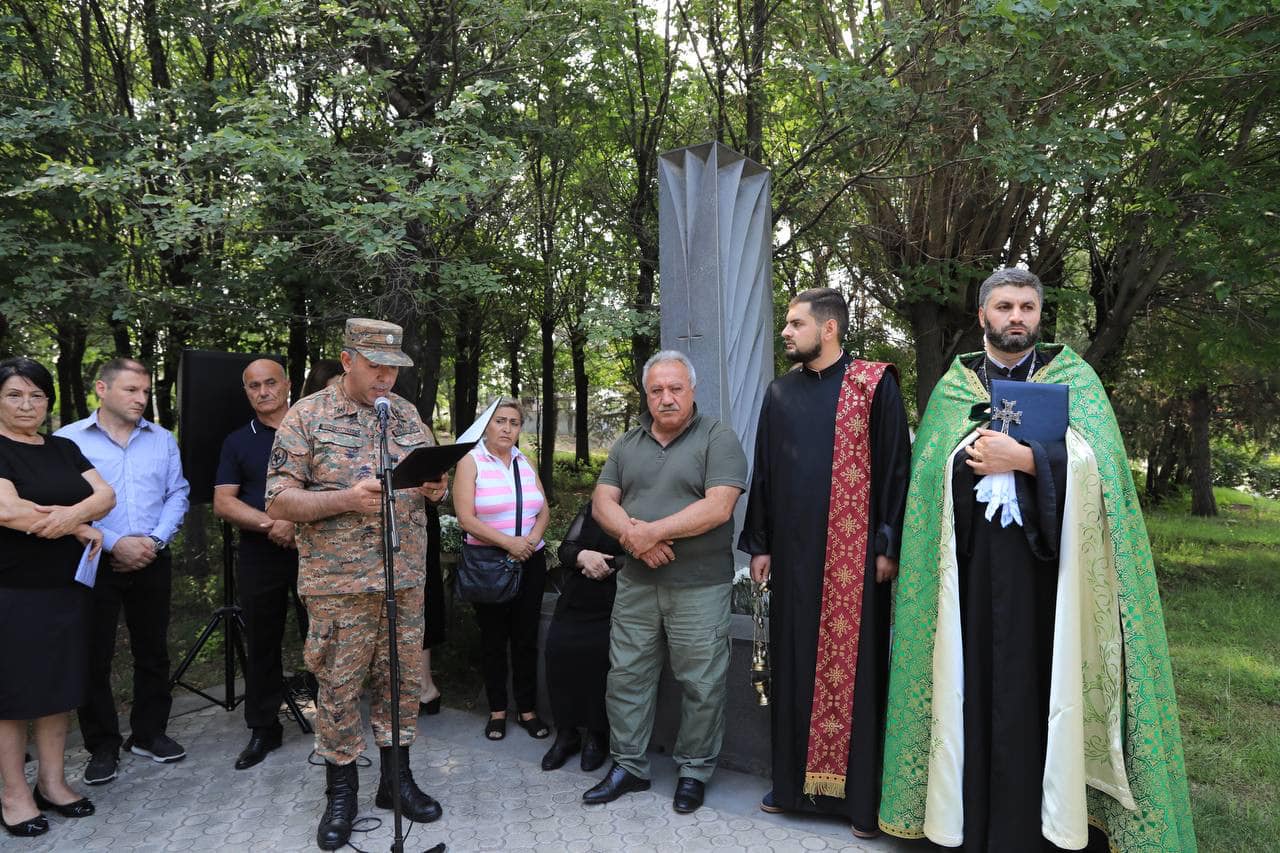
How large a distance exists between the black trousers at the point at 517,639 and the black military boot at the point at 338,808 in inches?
43.1

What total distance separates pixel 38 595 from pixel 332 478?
58.9 inches

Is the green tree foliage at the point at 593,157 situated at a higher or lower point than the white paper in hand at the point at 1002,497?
higher

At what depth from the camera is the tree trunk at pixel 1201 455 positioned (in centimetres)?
1552

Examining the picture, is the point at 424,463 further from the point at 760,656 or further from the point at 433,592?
the point at 433,592

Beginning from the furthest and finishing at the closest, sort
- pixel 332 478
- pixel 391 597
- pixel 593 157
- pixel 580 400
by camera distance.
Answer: pixel 580 400, pixel 593 157, pixel 332 478, pixel 391 597

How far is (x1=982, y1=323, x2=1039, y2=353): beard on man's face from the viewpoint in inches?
121

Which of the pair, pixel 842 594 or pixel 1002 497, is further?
pixel 842 594

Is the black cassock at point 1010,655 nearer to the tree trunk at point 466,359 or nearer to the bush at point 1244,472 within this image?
the tree trunk at point 466,359

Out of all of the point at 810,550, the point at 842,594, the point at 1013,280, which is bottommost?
the point at 842,594

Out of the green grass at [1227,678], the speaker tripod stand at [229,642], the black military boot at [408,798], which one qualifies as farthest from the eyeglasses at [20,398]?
the green grass at [1227,678]

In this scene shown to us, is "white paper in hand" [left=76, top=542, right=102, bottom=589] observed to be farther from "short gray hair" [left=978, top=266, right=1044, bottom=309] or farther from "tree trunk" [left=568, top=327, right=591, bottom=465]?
"tree trunk" [left=568, top=327, right=591, bottom=465]

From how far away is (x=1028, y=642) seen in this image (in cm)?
293

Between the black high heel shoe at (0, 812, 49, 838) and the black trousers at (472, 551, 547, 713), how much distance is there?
80.7 inches

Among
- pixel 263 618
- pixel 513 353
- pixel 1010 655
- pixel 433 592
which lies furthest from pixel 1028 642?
pixel 513 353
